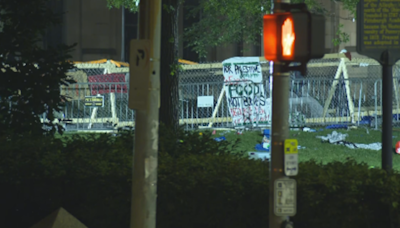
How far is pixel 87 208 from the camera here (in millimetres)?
6953

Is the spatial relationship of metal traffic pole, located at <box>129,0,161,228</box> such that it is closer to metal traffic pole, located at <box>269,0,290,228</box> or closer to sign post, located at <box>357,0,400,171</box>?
metal traffic pole, located at <box>269,0,290,228</box>

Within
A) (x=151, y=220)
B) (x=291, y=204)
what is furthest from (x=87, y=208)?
(x=291, y=204)

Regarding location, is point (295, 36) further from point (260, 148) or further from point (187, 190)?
point (260, 148)

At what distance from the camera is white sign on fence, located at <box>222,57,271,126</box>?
58.0ft

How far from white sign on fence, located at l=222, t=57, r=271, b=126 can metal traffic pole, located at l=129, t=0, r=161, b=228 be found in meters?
12.1

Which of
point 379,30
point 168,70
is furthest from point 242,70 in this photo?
point 379,30

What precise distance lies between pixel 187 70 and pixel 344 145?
266 inches

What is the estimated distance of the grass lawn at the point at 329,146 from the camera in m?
14.2

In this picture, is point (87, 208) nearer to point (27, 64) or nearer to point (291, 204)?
point (291, 204)

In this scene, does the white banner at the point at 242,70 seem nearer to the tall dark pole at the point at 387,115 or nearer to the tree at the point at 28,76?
the tree at the point at 28,76

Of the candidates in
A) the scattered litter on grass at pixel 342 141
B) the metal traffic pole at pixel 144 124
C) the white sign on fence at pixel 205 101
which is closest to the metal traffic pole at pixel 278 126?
the metal traffic pole at pixel 144 124

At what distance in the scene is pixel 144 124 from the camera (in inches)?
223

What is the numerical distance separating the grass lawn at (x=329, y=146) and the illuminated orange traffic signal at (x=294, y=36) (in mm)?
7712

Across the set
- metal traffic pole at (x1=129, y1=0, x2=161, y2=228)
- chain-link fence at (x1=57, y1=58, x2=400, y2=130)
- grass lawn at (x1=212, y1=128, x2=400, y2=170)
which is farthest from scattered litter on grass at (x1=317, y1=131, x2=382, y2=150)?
metal traffic pole at (x1=129, y1=0, x2=161, y2=228)
